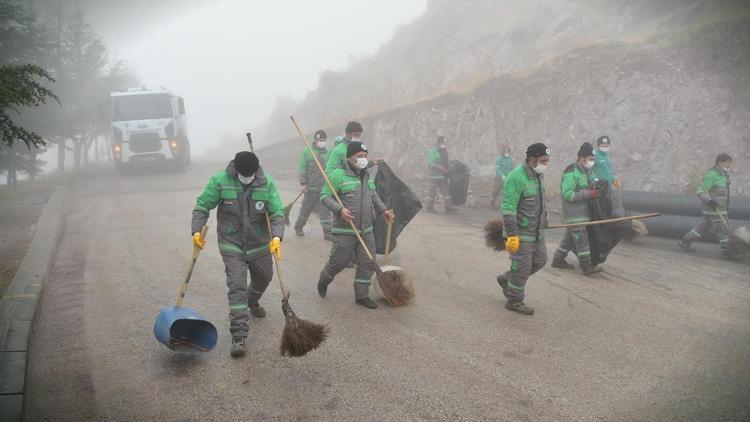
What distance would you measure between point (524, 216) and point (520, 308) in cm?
100

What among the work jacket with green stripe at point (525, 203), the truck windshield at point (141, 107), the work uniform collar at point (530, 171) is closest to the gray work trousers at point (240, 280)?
the work jacket with green stripe at point (525, 203)

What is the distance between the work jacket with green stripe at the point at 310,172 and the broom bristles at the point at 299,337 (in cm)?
486

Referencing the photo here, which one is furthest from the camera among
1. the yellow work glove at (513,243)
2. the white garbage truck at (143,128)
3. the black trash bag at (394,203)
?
the white garbage truck at (143,128)

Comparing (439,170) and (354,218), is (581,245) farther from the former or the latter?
(439,170)

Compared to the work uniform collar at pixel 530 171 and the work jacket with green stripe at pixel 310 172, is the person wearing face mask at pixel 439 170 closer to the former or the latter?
the work jacket with green stripe at pixel 310 172

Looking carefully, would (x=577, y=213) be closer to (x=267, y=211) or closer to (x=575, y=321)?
(x=575, y=321)

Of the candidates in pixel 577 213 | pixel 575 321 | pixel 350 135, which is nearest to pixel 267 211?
pixel 350 135

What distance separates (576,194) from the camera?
700 centimetres

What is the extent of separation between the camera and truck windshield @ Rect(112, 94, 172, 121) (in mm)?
19078

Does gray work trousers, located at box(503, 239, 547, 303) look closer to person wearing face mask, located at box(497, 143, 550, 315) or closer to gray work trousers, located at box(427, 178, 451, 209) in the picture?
person wearing face mask, located at box(497, 143, 550, 315)

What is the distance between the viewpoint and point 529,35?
2512cm

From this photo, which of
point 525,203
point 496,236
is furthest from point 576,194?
point 525,203

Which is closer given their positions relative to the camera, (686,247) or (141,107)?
(686,247)

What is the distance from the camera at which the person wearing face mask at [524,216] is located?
5.55 meters
